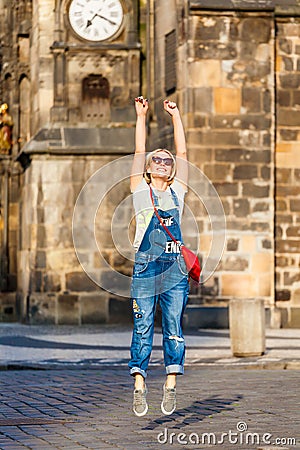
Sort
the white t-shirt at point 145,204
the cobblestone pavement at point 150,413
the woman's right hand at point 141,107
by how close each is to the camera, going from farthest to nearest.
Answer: the woman's right hand at point 141,107 < the white t-shirt at point 145,204 < the cobblestone pavement at point 150,413

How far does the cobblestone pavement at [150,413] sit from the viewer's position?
834 cm

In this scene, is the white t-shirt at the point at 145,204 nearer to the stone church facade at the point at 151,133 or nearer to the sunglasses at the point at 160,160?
the sunglasses at the point at 160,160

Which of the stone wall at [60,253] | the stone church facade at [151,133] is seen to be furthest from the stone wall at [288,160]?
the stone wall at [60,253]

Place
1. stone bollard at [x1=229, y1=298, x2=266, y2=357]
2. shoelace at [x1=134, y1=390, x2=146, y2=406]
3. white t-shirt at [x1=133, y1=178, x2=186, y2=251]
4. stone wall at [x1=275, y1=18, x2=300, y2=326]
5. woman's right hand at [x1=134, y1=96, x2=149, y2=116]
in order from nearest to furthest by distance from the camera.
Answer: shoelace at [x1=134, y1=390, x2=146, y2=406]
white t-shirt at [x1=133, y1=178, x2=186, y2=251]
woman's right hand at [x1=134, y1=96, x2=149, y2=116]
stone bollard at [x1=229, y1=298, x2=266, y2=357]
stone wall at [x1=275, y1=18, x2=300, y2=326]

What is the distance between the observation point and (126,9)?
25953mm

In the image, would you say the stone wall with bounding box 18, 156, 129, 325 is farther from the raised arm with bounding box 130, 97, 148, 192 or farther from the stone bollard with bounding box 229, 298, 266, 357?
the raised arm with bounding box 130, 97, 148, 192

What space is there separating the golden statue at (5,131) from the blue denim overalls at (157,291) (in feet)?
63.5

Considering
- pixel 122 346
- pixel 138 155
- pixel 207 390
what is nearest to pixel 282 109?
pixel 122 346

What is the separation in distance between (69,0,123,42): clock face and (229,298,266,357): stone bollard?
10394 millimetres

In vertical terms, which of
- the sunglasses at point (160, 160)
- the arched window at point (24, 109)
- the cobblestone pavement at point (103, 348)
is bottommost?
the cobblestone pavement at point (103, 348)

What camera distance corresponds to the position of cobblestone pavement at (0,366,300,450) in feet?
27.3

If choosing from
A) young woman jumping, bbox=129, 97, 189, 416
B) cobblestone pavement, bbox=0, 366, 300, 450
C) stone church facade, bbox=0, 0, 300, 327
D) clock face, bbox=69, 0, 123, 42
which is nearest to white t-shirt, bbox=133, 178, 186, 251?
young woman jumping, bbox=129, 97, 189, 416

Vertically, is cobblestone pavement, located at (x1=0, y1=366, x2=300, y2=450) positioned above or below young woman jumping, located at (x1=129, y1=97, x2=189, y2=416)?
below

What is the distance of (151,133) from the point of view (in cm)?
2523
